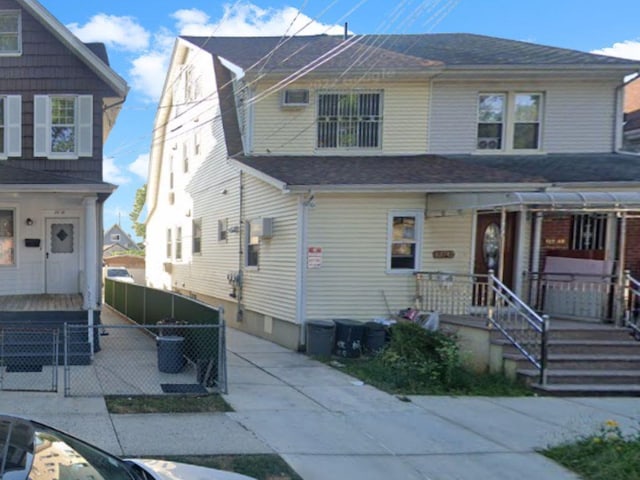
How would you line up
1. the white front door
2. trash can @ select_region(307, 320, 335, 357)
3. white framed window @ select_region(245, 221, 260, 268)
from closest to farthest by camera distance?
trash can @ select_region(307, 320, 335, 357) < the white front door < white framed window @ select_region(245, 221, 260, 268)

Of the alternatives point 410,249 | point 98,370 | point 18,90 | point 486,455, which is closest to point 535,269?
point 410,249

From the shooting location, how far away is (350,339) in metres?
9.21

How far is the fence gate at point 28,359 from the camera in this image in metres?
6.76

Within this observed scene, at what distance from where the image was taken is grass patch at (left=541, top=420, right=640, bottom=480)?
4.17 meters

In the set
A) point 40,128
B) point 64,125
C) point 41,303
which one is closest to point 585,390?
point 41,303

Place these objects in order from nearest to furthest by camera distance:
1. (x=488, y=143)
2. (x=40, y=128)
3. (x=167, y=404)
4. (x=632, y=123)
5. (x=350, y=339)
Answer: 1. (x=167, y=404)
2. (x=350, y=339)
3. (x=40, y=128)
4. (x=488, y=143)
5. (x=632, y=123)

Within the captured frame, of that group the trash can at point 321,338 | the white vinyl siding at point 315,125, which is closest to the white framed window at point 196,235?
the white vinyl siding at point 315,125

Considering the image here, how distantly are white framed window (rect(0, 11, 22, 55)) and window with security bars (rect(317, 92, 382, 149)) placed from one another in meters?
6.99

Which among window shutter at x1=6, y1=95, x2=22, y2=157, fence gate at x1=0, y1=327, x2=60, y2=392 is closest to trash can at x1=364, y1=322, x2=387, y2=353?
fence gate at x1=0, y1=327, x2=60, y2=392

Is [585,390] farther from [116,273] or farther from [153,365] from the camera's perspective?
[116,273]

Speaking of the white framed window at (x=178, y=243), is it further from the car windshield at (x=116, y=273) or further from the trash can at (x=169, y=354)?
the trash can at (x=169, y=354)

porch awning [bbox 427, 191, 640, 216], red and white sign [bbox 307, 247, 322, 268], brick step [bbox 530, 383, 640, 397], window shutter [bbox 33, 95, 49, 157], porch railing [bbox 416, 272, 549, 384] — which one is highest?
window shutter [bbox 33, 95, 49, 157]

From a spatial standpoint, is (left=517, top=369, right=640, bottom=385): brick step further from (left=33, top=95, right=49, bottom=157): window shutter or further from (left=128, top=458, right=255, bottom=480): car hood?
(left=33, top=95, right=49, bottom=157): window shutter

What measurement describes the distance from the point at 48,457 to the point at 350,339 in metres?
7.54
